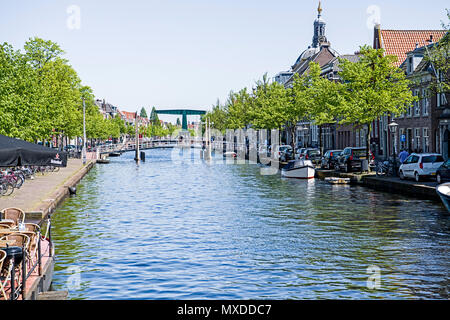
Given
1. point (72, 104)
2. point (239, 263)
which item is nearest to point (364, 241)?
point (239, 263)

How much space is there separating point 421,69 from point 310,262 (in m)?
44.5

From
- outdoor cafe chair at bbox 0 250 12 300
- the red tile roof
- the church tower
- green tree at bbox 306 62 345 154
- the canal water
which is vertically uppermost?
the church tower

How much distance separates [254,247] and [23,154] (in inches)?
303

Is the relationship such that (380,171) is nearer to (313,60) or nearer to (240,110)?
(313,60)

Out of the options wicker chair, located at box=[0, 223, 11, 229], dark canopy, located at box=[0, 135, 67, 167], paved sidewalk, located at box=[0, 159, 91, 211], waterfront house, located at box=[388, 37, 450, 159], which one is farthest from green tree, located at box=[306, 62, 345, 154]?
wicker chair, located at box=[0, 223, 11, 229]

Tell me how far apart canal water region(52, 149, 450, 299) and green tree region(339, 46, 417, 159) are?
1259 centimetres

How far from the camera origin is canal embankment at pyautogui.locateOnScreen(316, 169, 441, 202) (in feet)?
103

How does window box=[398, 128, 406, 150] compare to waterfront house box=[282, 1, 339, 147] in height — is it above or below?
below

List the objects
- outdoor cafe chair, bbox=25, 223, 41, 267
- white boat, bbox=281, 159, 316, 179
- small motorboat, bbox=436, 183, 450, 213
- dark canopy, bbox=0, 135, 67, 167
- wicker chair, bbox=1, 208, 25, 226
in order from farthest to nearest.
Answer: white boat, bbox=281, 159, 316, 179, small motorboat, bbox=436, 183, 450, 213, wicker chair, bbox=1, 208, 25, 226, dark canopy, bbox=0, 135, 67, 167, outdoor cafe chair, bbox=25, 223, 41, 267

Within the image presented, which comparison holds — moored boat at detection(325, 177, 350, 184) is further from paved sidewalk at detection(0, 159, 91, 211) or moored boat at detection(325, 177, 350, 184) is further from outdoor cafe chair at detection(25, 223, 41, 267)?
outdoor cafe chair at detection(25, 223, 41, 267)

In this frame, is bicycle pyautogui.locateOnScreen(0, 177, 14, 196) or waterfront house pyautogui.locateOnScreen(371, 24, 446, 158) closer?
bicycle pyautogui.locateOnScreen(0, 177, 14, 196)

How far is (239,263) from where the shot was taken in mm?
16562

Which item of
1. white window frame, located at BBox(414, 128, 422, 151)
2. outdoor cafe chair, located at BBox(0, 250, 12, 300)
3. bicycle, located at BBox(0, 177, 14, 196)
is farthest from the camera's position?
white window frame, located at BBox(414, 128, 422, 151)
